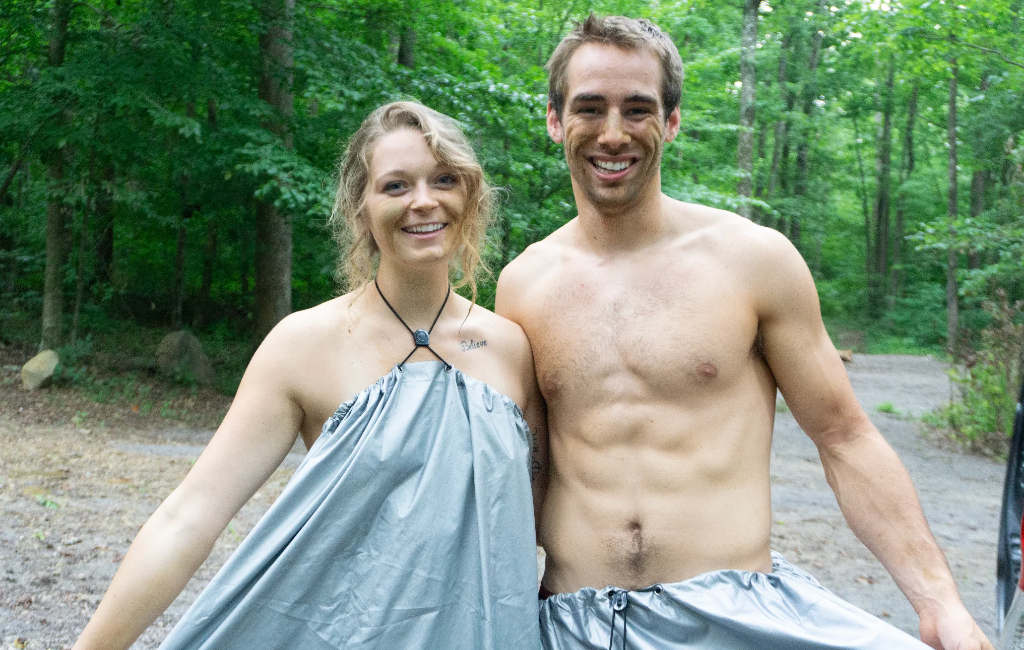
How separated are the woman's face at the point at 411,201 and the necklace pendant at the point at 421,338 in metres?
0.16

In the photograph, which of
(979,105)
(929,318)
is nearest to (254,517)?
(979,105)

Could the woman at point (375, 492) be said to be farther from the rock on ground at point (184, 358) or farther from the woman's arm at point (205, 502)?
the rock on ground at point (184, 358)

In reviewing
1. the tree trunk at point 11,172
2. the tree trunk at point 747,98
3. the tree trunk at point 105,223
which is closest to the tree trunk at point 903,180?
the tree trunk at point 747,98

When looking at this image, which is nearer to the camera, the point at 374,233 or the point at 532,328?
the point at 374,233

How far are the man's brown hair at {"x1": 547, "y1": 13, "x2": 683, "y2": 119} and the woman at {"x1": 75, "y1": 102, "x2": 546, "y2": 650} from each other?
50cm

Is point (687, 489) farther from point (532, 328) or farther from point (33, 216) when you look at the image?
point (33, 216)

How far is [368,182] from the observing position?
2.23 metres

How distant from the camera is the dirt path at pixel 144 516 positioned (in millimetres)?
5230

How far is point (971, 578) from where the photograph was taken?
6195 millimetres

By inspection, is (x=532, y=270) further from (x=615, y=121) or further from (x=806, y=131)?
(x=806, y=131)

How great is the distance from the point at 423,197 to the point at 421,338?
32 cm

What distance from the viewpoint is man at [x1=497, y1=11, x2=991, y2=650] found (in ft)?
6.82

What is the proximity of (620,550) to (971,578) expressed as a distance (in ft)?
16.4

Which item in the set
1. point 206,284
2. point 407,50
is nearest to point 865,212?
point 206,284
